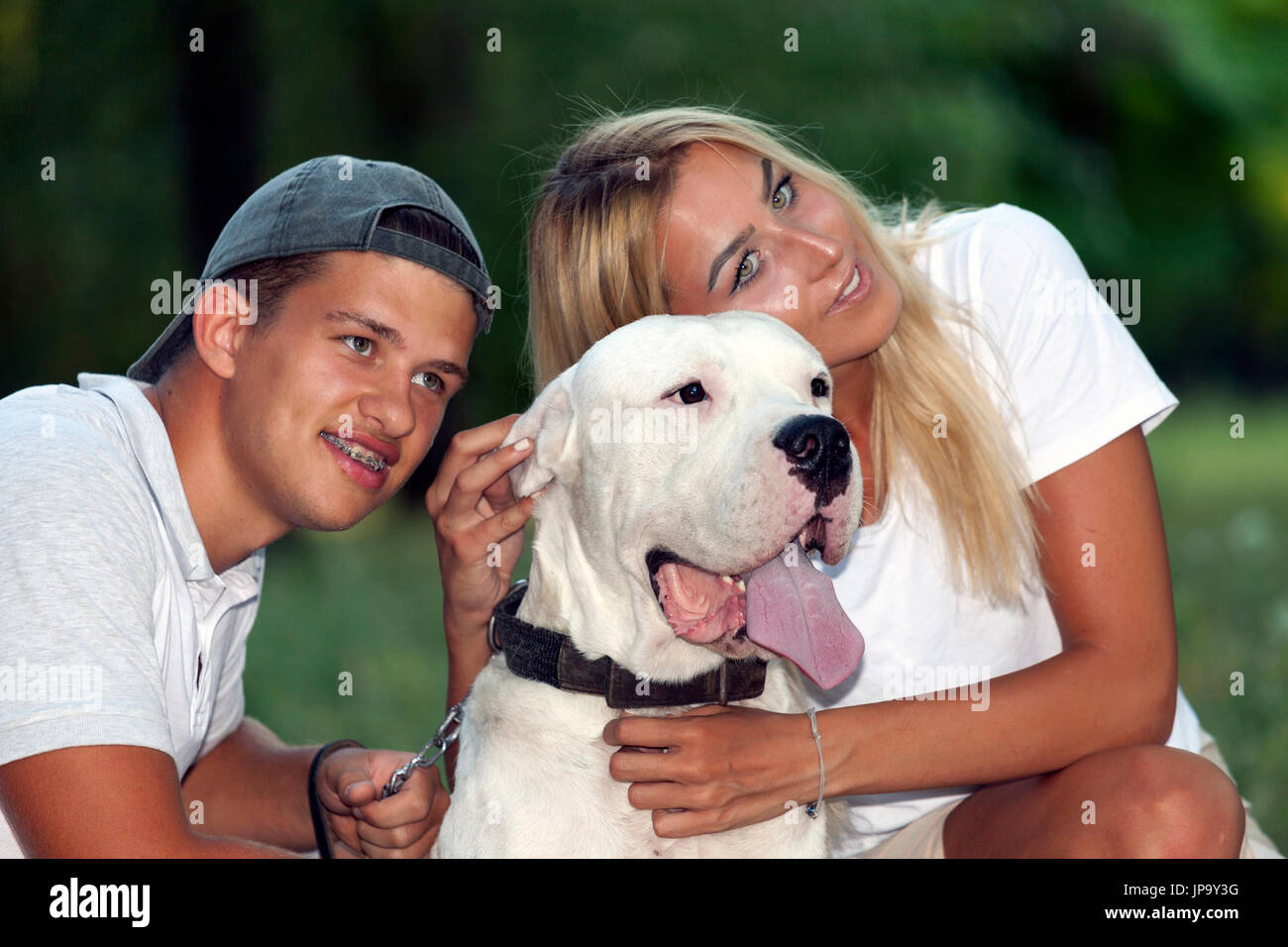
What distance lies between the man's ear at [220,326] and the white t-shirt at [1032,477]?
168 cm

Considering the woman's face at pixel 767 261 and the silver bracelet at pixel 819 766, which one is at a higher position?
the woman's face at pixel 767 261

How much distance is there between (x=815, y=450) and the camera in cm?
265

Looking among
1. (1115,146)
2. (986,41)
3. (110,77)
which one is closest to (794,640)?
(110,77)

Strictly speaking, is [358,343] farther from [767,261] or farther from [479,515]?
[767,261]

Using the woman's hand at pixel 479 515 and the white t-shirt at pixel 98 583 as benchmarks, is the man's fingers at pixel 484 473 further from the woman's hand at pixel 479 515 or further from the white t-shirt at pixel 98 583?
the white t-shirt at pixel 98 583

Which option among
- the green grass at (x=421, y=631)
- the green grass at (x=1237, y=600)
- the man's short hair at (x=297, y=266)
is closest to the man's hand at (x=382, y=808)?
the man's short hair at (x=297, y=266)

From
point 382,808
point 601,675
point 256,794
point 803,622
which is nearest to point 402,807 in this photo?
point 382,808

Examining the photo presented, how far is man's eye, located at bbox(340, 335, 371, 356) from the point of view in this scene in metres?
3.04

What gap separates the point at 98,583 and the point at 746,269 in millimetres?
1765

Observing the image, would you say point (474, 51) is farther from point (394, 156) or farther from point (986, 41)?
point (986, 41)

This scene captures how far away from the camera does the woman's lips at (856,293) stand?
3.31 m

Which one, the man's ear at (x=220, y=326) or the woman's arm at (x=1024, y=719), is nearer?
the woman's arm at (x=1024, y=719)

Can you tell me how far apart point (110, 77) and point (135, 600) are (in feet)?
28.8

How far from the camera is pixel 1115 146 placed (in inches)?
747
